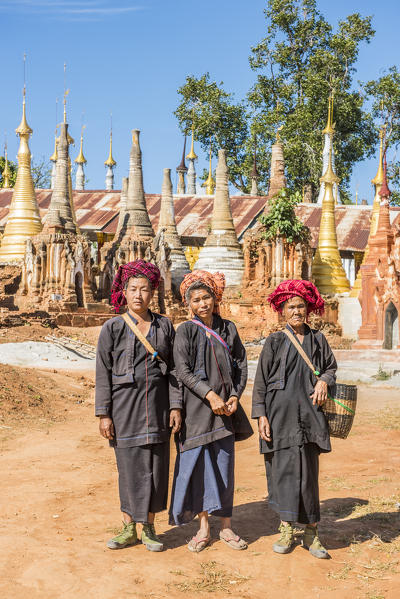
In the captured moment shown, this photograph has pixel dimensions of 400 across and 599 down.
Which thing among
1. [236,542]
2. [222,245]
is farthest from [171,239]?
[236,542]

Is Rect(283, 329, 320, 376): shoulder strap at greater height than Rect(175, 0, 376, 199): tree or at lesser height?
lesser

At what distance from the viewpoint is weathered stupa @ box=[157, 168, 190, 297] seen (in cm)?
2619

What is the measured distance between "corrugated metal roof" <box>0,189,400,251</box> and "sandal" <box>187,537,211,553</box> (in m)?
26.0

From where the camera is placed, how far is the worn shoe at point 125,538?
14.9ft

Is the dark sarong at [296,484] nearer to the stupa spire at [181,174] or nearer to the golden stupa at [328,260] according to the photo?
the golden stupa at [328,260]

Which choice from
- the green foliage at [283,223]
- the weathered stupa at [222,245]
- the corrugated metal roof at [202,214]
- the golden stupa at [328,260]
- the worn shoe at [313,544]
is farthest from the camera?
the corrugated metal roof at [202,214]

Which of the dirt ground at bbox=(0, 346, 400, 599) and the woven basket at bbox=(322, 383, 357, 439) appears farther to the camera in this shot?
the woven basket at bbox=(322, 383, 357, 439)

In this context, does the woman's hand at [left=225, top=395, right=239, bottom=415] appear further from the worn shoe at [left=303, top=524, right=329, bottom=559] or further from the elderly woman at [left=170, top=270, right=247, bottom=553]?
the worn shoe at [left=303, top=524, right=329, bottom=559]

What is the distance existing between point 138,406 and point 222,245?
835 inches

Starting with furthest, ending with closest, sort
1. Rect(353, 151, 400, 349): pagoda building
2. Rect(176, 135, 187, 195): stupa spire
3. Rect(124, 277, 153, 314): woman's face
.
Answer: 1. Rect(176, 135, 187, 195): stupa spire
2. Rect(353, 151, 400, 349): pagoda building
3. Rect(124, 277, 153, 314): woman's face

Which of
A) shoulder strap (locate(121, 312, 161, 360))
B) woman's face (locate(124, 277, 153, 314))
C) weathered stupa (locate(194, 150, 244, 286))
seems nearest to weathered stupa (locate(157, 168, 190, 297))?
weathered stupa (locate(194, 150, 244, 286))

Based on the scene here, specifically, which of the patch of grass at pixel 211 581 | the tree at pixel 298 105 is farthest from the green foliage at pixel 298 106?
the patch of grass at pixel 211 581

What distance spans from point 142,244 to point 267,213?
4246 millimetres

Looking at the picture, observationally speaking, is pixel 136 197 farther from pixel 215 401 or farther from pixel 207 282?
pixel 215 401
